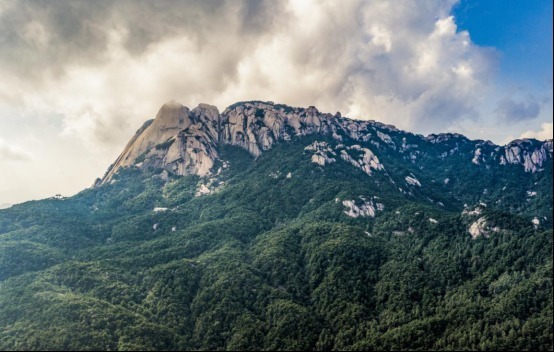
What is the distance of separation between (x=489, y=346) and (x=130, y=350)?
140310 millimetres

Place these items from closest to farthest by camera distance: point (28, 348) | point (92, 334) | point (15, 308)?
point (28, 348) → point (92, 334) → point (15, 308)

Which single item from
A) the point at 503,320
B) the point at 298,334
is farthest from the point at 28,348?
the point at 503,320

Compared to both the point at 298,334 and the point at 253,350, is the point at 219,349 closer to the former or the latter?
the point at 253,350

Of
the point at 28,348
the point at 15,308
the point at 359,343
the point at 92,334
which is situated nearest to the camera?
the point at 28,348

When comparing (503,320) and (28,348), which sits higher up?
(503,320)

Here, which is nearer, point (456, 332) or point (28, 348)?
point (28, 348)

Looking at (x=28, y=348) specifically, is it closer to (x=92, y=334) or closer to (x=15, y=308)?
(x=92, y=334)

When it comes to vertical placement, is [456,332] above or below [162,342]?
above

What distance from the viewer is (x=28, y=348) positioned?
162 metres

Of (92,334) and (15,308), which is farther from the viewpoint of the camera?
(15,308)

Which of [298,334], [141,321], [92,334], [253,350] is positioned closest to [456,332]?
[298,334]

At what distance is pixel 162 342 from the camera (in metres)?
182

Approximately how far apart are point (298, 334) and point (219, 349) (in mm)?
35590

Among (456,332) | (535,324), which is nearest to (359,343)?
(456,332)
